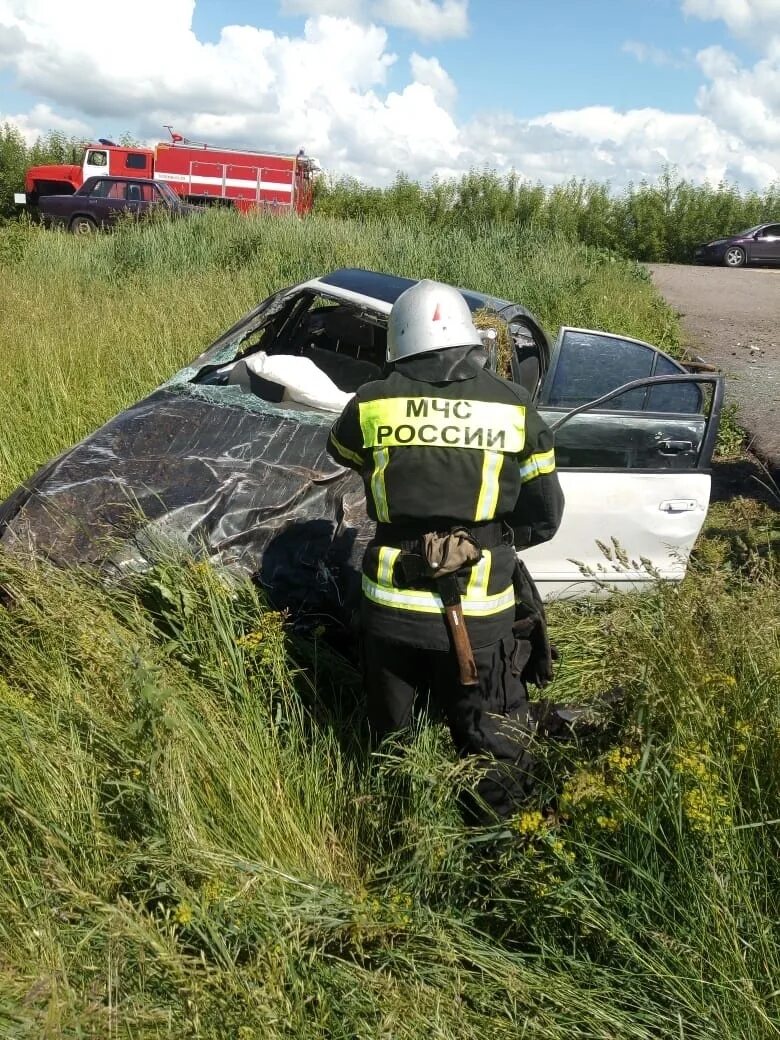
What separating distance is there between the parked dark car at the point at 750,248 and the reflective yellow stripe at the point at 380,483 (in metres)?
26.6

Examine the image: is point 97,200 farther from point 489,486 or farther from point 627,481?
point 489,486

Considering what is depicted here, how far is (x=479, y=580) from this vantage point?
2697 millimetres

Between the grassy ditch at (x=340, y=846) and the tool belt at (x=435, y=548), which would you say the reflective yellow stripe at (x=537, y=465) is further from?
the grassy ditch at (x=340, y=846)

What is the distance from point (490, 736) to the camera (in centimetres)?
275

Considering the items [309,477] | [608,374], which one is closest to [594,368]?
[608,374]

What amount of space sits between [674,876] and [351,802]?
0.94 meters

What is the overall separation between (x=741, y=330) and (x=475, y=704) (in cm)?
1307

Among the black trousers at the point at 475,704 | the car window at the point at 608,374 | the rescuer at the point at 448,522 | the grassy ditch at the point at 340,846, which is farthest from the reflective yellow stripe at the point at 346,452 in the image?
the car window at the point at 608,374

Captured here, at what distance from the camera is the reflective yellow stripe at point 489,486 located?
268cm

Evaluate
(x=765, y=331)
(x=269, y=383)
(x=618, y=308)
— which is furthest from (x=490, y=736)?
(x=765, y=331)

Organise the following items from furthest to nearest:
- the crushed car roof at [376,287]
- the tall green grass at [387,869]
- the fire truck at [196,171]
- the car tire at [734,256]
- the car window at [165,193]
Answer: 1. the fire truck at [196,171]
2. the car tire at [734,256]
3. the car window at [165,193]
4. the crushed car roof at [376,287]
5. the tall green grass at [387,869]

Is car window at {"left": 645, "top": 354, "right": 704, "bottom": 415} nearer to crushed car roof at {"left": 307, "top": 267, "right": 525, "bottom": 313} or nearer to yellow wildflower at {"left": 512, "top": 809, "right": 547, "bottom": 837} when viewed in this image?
crushed car roof at {"left": 307, "top": 267, "right": 525, "bottom": 313}

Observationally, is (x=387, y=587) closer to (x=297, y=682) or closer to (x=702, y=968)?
(x=297, y=682)

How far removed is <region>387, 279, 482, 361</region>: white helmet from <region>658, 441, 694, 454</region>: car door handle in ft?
5.96
